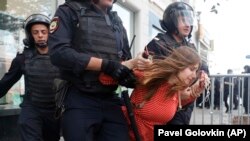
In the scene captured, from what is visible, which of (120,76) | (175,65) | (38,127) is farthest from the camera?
(38,127)

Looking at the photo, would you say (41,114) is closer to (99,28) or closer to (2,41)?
(99,28)

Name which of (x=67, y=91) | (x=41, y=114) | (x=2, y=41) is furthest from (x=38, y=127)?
(x=2, y=41)

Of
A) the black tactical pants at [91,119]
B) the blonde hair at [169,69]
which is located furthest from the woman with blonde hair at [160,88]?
the black tactical pants at [91,119]

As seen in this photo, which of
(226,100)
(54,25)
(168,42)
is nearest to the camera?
(54,25)

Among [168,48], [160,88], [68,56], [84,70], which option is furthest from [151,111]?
[168,48]

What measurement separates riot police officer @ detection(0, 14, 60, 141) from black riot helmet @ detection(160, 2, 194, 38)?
1049 millimetres

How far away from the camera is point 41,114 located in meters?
3.71

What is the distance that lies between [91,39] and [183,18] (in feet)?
4.48

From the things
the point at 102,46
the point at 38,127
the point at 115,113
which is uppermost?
the point at 102,46

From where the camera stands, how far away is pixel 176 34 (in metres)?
3.69

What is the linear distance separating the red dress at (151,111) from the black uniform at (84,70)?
107mm

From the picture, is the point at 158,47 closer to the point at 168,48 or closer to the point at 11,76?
the point at 168,48

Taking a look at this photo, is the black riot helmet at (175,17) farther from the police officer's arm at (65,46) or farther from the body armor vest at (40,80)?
the police officer's arm at (65,46)

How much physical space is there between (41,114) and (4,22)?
1.91 m
